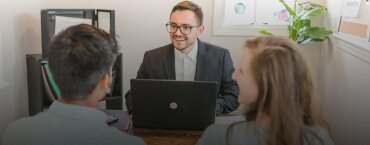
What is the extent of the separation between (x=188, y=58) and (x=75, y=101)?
123cm

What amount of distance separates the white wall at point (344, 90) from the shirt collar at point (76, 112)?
5.03 feet

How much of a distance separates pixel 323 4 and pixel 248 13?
2.01ft

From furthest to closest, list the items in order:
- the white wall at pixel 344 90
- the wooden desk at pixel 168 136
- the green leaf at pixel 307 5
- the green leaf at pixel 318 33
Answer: the green leaf at pixel 307 5 < the green leaf at pixel 318 33 < the white wall at pixel 344 90 < the wooden desk at pixel 168 136

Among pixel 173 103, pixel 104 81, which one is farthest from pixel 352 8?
pixel 104 81

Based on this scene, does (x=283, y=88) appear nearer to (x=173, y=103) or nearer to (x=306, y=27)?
(x=173, y=103)

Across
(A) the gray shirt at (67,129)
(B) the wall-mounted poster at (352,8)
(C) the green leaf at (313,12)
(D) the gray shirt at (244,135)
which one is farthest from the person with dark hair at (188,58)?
(A) the gray shirt at (67,129)

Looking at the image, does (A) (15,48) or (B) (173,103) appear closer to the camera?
(B) (173,103)

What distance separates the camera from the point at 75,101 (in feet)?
3.51

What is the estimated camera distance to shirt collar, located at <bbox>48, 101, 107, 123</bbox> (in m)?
1.00

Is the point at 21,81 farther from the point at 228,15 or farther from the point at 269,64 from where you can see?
the point at 269,64

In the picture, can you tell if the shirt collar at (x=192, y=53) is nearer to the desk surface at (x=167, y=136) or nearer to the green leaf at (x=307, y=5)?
the desk surface at (x=167, y=136)

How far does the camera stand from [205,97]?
1.46 m

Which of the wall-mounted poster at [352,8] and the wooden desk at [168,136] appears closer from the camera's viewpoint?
the wooden desk at [168,136]

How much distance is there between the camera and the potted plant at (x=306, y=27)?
2.78 m
